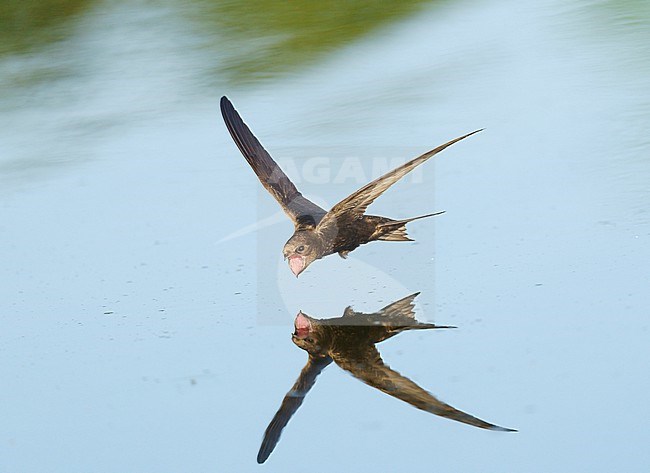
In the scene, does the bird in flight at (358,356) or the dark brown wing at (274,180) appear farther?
the dark brown wing at (274,180)

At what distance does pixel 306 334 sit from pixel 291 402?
215 millimetres

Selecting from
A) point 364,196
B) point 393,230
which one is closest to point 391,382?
point 364,196

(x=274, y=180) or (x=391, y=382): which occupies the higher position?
(x=274, y=180)

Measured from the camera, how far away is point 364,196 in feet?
5.79

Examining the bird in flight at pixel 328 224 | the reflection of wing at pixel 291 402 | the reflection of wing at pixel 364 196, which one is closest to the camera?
the reflection of wing at pixel 291 402

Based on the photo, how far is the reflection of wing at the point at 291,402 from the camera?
4.67 feet

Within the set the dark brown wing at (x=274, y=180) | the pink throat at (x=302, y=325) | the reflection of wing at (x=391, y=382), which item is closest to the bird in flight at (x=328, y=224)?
the dark brown wing at (x=274, y=180)

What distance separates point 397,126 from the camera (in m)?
2.60

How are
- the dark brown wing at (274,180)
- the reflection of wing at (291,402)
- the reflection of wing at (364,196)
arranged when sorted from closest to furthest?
the reflection of wing at (291,402), the reflection of wing at (364,196), the dark brown wing at (274,180)

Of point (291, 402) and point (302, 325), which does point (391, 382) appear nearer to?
point (291, 402)

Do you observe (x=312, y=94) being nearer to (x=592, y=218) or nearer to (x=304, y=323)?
(x=592, y=218)

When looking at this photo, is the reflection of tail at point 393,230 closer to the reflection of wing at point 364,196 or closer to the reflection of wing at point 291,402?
the reflection of wing at point 364,196

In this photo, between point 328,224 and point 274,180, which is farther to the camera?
point 274,180

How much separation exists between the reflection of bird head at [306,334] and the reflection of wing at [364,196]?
0.17 meters
